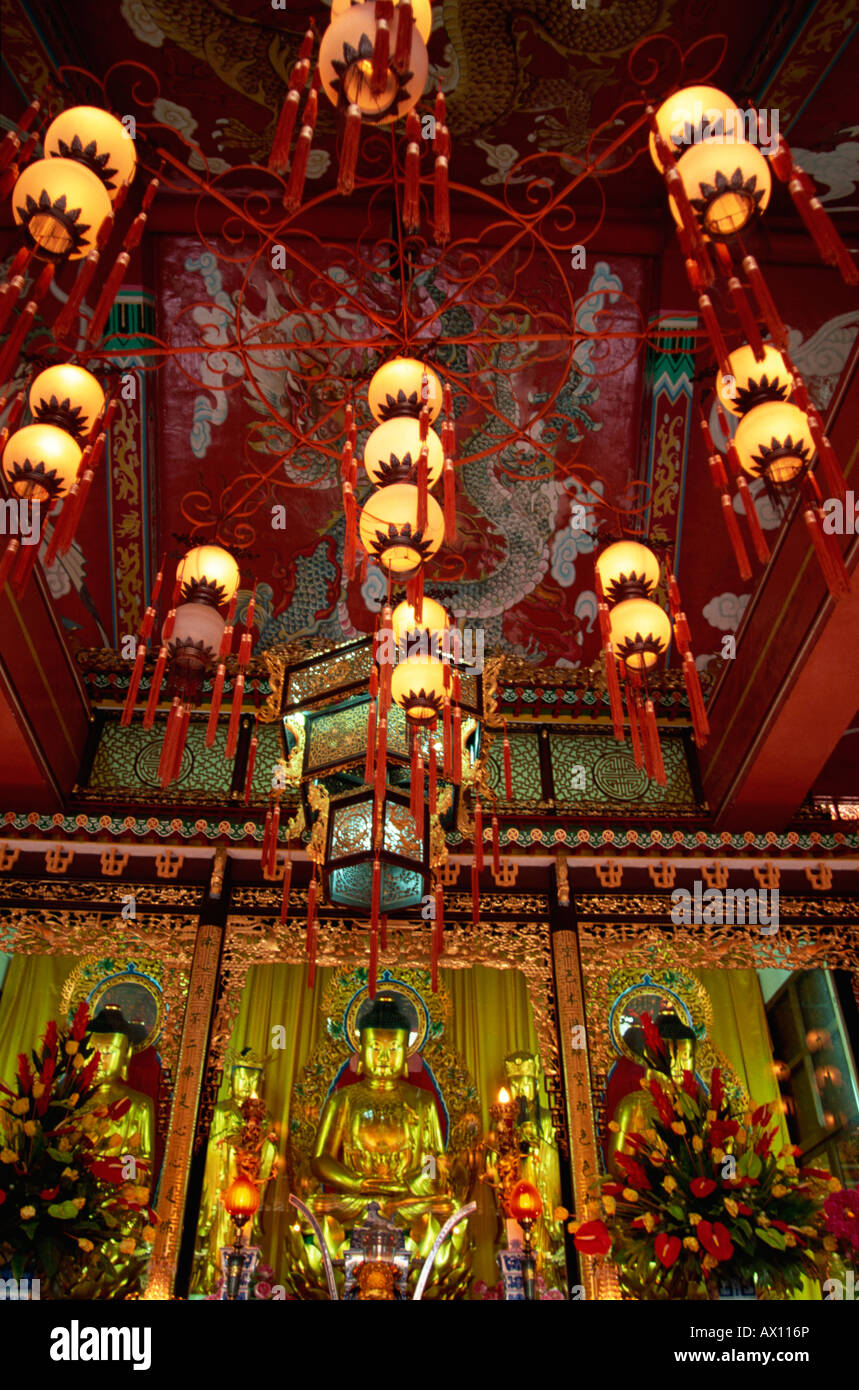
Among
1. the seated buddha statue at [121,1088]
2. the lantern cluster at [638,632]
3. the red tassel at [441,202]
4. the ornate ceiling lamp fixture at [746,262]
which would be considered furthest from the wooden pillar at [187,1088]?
the red tassel at [441,202]

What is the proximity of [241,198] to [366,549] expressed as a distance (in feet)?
11.3

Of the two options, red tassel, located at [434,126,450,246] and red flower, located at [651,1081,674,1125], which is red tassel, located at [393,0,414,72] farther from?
red flower, located at [651,1081,674,1125]

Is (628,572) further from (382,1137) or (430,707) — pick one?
(382,1137)

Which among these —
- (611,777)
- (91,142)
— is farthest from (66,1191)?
(91,142)

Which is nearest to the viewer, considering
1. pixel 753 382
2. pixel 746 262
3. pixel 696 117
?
pixel 746 262

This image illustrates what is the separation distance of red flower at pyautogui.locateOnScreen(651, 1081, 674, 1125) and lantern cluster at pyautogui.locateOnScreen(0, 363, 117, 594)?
339 centimetres

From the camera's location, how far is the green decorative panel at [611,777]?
243 inches

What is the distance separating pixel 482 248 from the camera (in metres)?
6.01

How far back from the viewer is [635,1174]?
4422mm

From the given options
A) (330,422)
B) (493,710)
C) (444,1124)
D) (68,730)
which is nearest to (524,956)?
(444,1124)

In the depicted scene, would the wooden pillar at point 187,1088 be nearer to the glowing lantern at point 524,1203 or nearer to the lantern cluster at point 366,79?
the glowing lantern at point 524,1203

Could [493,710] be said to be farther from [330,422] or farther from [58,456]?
[330,422]

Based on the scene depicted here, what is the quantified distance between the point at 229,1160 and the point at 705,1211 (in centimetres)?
228

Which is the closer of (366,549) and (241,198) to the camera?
(366,549)
